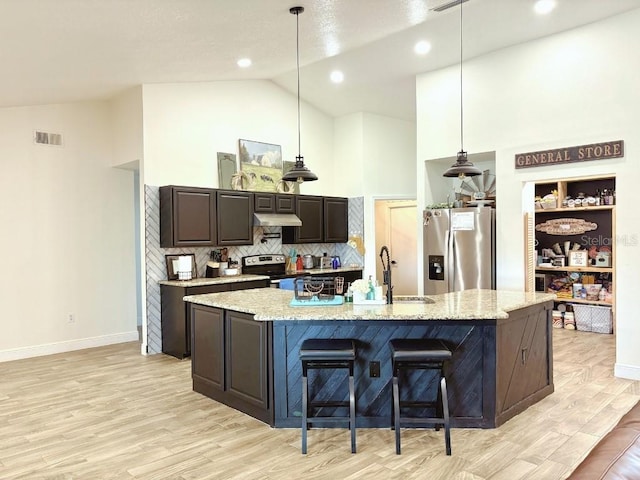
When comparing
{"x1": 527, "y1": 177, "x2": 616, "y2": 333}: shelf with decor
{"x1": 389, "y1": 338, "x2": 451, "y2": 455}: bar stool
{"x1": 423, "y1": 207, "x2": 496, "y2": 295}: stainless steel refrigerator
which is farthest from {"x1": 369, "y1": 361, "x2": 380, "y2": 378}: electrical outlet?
{"x1": 527, "y1": 177, "x2": 616, "y2": 333}: shelf with decor

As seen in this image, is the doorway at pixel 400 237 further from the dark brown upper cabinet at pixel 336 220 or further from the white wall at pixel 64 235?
the white wall at pixel 64 235

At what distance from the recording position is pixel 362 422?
3.52m

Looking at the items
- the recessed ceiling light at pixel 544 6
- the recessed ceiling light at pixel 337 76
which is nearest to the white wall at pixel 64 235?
the recessed ceiling light at pixel 337 76

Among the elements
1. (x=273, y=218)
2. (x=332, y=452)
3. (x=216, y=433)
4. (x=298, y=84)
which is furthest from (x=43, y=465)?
(x=298, y=84)

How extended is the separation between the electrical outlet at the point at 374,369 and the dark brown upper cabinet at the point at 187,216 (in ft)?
10.6

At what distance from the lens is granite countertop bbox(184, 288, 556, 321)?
130 inches

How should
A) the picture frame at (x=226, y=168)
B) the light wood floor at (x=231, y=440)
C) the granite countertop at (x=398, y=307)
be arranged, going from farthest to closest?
the picture frame at (x=226, y=168) → the granite countertop at (x=398, y=307) → the light wood floor at (x=231, y=440)

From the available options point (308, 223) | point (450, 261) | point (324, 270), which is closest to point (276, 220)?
point (308, 223)

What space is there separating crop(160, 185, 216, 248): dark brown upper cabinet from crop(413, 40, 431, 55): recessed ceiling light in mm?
3092

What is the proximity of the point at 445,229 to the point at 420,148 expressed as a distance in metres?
1.24

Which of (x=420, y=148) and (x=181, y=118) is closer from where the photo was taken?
(x=181, y=118)

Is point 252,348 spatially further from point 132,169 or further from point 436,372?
point 132,169

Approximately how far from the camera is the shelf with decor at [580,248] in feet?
22.0

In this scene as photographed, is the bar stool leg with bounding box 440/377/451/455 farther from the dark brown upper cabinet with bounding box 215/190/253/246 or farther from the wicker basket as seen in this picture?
the wicker basket
